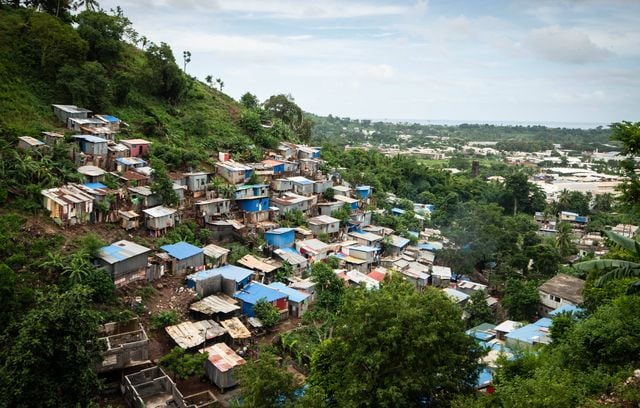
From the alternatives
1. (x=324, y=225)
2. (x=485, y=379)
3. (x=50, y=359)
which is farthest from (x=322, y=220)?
(x=50, y=359)

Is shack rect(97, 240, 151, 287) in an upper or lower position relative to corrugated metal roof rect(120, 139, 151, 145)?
lower

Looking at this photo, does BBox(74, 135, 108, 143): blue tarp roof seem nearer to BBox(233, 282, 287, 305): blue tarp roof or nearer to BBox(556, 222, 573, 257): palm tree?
BBox(233, 282, 287, 305): blue tarp roof

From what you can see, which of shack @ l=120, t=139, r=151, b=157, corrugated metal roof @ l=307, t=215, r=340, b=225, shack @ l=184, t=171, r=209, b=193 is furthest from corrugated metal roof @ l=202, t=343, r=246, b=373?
shack @ l=120, t=139, r=151, b=157

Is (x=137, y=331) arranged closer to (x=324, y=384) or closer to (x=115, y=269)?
(x=115, y=269)

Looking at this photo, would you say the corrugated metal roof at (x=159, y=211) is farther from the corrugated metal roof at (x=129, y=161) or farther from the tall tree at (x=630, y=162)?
the tall tree at (x=630, y=162)

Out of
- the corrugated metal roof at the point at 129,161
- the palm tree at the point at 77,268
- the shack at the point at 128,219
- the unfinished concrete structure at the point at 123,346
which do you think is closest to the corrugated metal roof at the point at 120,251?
the palm tree at the point at 77,268

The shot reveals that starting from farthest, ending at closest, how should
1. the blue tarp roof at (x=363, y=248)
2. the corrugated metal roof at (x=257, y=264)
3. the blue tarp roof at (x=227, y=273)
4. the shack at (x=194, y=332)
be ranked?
the blue tarp roof at (x=363, y=248)
the corrugated metal roof at (x=257, y=264)
the blue tarp roof at (x=227, y=273)
the shack at (x=194, y=332)

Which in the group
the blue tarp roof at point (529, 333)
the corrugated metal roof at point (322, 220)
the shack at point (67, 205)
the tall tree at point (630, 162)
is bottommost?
the blue tarp roof at point (529, 333)
